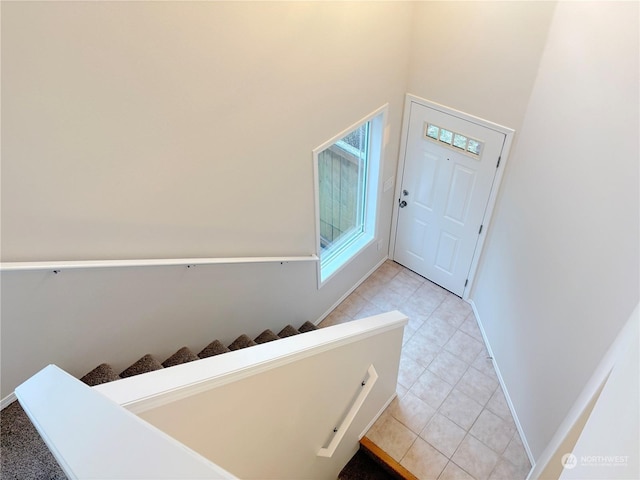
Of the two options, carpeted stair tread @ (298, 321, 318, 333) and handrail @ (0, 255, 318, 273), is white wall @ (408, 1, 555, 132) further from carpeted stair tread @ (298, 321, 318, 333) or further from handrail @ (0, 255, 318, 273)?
carpeted stair tread @ (298, 321, 318, 333)

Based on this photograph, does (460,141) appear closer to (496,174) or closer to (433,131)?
(433,131)

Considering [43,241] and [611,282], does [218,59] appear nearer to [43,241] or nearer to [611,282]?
[43,241]

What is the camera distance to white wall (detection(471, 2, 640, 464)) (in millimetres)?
3064

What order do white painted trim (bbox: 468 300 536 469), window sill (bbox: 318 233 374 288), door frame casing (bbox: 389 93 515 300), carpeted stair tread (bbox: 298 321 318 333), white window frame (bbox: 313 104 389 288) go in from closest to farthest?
white painted trim (bbox: 468 300 536 469) → white window frame (bbox: 313 104 389 288) → door frame casing (bbox: 389 93 515 300) → carpeted stair tread (bbox: 298 321 318 333) → window sill (bbox: 318 233 374 288)

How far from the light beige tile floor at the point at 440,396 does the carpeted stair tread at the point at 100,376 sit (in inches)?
97.1

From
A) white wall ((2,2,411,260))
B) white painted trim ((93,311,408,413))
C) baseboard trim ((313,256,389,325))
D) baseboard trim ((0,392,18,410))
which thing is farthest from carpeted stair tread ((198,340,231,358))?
baseboard trim ((313,256,389,325))

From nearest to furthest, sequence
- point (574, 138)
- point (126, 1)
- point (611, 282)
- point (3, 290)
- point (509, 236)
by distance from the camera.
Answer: point (126, 1), point (3, 290), point (611, 282), point (574, 138), point (509, 236)

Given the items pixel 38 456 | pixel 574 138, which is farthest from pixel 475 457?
pixel 38 456

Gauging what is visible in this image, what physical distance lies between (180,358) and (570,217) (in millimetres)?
3086

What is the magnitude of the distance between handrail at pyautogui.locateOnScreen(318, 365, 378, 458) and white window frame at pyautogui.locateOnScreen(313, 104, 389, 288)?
1.52 m

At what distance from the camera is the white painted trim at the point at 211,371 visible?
2.00 meters

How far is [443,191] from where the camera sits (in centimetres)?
548

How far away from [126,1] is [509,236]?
3.87m

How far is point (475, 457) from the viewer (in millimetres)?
4496
